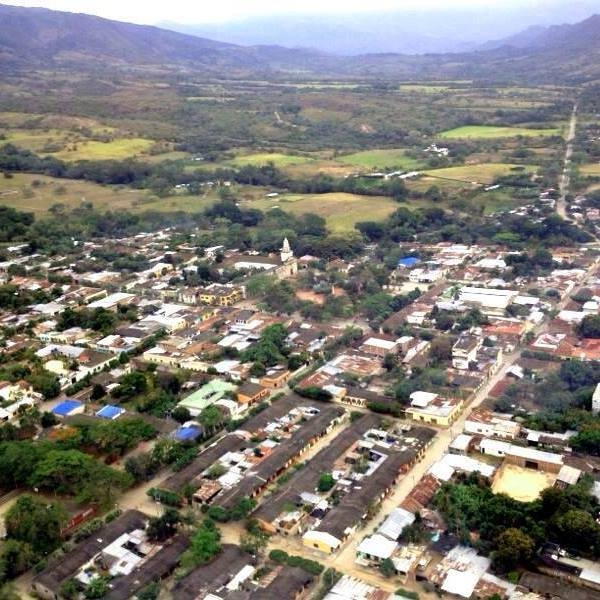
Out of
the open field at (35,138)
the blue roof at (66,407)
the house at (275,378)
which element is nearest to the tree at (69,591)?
the blue roof at (66,407)

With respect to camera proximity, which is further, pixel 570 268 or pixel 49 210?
pixel 49 210

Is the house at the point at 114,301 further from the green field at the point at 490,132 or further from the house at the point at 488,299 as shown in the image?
the green field at the point at 490,132

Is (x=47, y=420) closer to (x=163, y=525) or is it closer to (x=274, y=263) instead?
(x=163, y=525)

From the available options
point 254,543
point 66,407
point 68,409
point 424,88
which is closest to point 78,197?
point 66,407

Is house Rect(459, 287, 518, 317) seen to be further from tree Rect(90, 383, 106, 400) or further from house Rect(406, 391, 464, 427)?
tree Rect(90, 383, 106, 400)

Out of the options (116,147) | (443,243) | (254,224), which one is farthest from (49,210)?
(443,243)

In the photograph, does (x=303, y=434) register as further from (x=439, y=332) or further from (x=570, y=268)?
(x=570, y=268)

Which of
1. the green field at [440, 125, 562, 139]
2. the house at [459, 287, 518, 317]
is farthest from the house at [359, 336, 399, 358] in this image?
the green field at [440, 125, 562, 139]
